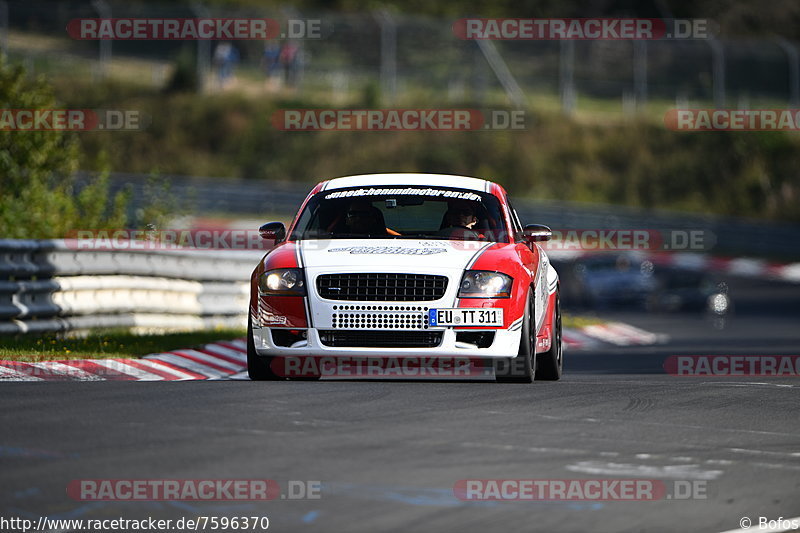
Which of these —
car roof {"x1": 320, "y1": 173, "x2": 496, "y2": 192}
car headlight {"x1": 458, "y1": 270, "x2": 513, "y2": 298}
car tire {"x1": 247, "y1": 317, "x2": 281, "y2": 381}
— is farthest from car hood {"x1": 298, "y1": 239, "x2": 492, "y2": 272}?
car roof {"x1": 320, "y1": 173, "x2": 496, "y2": 192}

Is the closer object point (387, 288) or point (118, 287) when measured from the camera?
point (387, 288)

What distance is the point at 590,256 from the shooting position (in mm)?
30578

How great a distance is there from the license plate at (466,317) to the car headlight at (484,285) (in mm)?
103

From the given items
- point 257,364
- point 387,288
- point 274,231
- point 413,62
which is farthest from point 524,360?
point 413,62

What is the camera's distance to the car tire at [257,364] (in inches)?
411

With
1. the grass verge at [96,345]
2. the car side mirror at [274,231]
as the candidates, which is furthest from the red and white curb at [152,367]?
the car side mirror at [274,231]

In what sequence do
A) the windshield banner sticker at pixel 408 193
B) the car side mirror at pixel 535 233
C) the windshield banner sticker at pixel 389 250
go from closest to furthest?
the windshield banner sticker at pixel 389 250 < the windshield banner sticker at pixel 408 193 < the car side mirror at pixel 535 233

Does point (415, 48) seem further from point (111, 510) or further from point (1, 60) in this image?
point (111, 510)

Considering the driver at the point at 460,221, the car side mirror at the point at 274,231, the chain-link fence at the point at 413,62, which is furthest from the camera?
the chain-link fence at the point at 413,62

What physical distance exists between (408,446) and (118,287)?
9201mm

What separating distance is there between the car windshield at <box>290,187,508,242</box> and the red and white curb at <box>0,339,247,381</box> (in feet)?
5.43

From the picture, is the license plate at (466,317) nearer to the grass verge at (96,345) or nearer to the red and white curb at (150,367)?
the red and white curb at (150,367)

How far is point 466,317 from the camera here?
10.1 m

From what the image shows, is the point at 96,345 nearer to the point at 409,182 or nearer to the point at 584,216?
the point at 409,182
